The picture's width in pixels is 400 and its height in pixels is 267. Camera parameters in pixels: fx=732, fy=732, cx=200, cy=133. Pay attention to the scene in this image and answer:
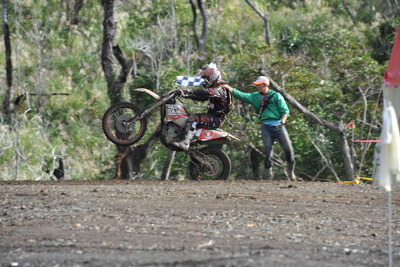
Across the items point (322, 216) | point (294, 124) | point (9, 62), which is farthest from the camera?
point (9, 62)

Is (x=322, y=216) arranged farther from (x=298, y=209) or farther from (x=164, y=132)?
(x=164, y=132)

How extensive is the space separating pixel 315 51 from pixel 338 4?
847 centimetres

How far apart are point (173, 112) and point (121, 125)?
904mm

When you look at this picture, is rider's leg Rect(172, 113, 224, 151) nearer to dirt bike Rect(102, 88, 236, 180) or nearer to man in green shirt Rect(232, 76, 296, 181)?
dirt bike Rect(102, 88, 236, 180)

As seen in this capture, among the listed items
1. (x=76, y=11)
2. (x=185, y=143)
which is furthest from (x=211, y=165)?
(x=76, y=11)

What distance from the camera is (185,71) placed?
19297 mm

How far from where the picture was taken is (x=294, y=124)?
1595 centimetres

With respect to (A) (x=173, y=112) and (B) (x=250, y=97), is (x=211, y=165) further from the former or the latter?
(B) (x=250, y=97)

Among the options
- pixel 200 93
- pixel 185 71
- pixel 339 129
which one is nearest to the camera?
pixel 200 93

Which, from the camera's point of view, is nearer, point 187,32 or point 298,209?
point 298,209

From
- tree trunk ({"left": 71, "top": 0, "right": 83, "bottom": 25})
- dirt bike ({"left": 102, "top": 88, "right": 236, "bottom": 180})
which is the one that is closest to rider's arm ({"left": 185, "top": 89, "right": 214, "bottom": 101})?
dirt bike ({"left": 102, "top": 88, "right": 236, "bottom": 180})

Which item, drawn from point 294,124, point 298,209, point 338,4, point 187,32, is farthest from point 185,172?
point 338,4

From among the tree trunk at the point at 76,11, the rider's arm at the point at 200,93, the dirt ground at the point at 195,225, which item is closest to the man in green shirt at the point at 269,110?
the rider's arm at the point at 200,93

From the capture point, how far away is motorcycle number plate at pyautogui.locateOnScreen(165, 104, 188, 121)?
12.0 metres
